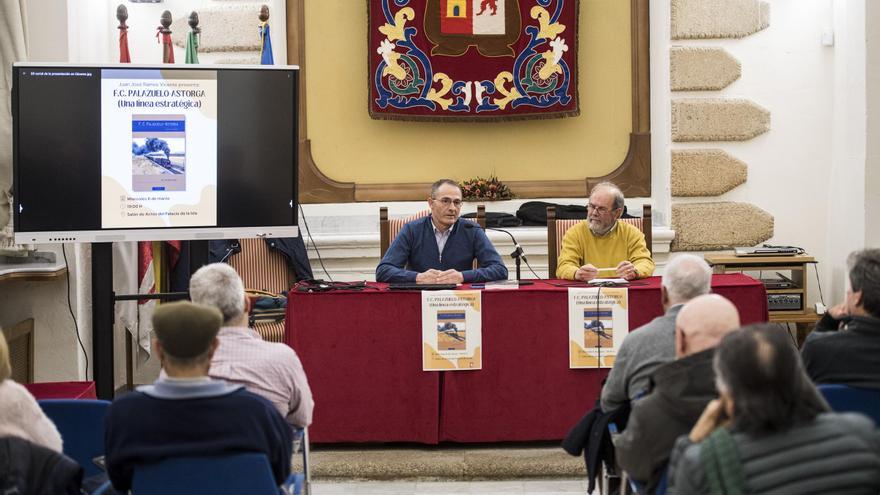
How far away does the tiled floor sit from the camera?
4207 millimetres

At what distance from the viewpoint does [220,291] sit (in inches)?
116

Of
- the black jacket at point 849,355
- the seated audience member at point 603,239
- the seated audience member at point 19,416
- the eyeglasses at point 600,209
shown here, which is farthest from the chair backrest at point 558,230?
the seated audience member at point 19,416

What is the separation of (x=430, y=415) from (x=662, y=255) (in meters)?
2.69

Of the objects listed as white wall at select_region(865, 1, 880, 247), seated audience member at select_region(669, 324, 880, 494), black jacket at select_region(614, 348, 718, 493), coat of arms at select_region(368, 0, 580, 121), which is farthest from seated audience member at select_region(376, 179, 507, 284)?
seated audience member at select_region(669, 324, 880, 494)

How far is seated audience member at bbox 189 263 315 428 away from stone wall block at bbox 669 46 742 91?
4.39 meters

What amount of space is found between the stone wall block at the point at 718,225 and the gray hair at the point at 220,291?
429 cm

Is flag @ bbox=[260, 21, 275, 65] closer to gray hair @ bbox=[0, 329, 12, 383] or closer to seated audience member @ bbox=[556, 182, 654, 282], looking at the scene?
seated audience member @ bbox=[556, 182, 654, 282]

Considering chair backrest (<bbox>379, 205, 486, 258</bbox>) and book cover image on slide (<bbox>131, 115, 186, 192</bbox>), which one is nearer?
book cover image on slide (<bbox>131, 115, 186, 192</bbox>)

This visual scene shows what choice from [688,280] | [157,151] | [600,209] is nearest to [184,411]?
[688,280]

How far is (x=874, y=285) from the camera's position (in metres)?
2.92

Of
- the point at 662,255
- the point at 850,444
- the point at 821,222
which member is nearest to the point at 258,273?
the point at 662,255

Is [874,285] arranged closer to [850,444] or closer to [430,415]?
[850,444]

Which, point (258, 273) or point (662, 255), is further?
point (662, 255)

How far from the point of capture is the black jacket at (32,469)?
2338mm
